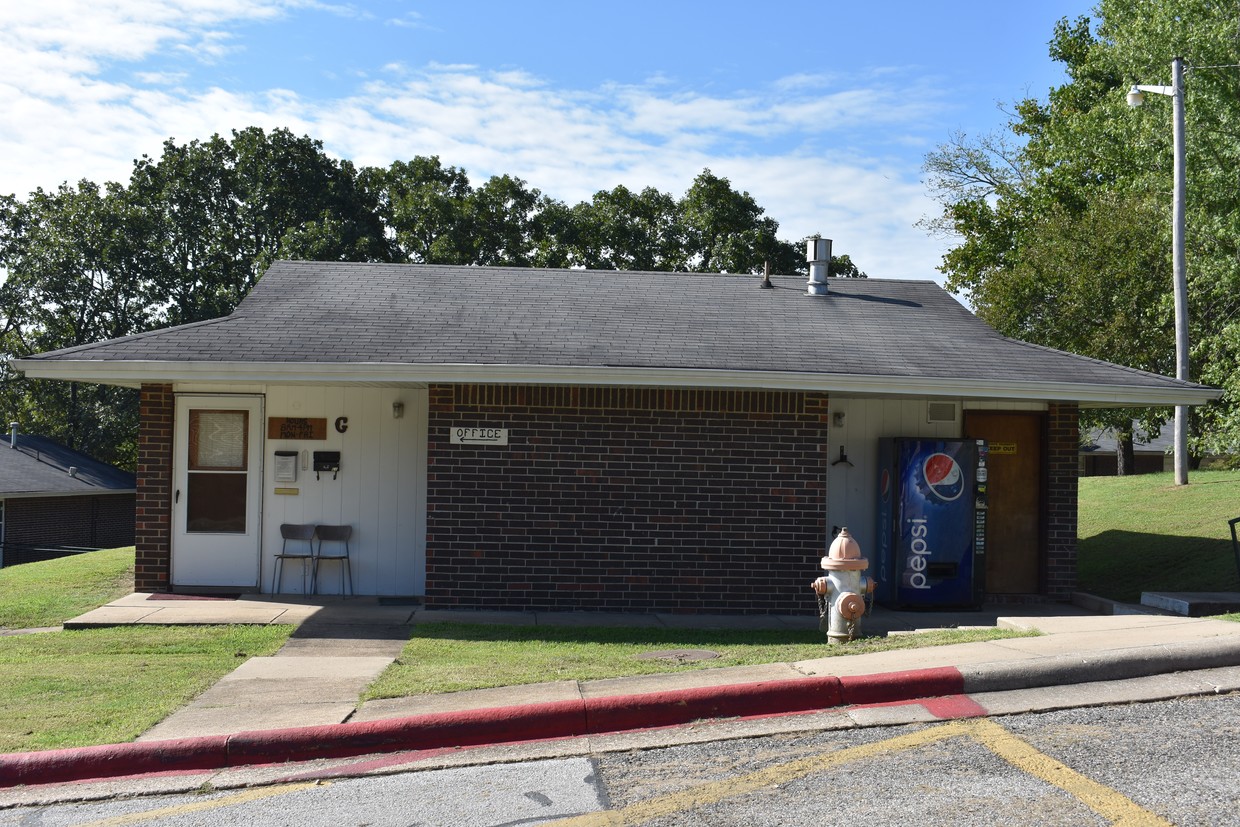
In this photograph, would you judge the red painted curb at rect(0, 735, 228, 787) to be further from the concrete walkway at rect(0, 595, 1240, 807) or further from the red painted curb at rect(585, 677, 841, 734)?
the red painted curb at rect(585, 677, 841, 734)

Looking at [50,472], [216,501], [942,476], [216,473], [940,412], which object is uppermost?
[940,412]

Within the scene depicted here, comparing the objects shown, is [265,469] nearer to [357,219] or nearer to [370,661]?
[370,661]

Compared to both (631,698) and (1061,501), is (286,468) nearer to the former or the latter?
(631,698)

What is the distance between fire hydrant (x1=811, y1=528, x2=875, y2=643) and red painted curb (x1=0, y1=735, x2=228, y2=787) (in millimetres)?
4760

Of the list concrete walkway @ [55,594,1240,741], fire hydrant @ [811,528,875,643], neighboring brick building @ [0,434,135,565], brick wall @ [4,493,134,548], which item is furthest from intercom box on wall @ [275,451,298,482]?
brick wall @ [4,493,134,548]

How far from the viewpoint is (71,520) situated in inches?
1298

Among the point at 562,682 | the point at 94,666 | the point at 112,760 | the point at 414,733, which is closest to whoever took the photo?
the point at 112,760

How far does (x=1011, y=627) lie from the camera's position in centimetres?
903

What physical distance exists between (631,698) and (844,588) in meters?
2.90

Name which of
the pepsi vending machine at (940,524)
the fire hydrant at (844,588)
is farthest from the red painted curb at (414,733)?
the pepsi vending machine at (940,524)

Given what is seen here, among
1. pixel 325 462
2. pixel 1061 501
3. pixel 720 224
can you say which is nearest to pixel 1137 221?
pixel 720 224

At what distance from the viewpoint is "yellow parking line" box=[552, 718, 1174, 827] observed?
193 inches

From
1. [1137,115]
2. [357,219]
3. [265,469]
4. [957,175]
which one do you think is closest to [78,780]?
[265,469]

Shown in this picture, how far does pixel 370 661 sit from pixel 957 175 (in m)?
35.1
